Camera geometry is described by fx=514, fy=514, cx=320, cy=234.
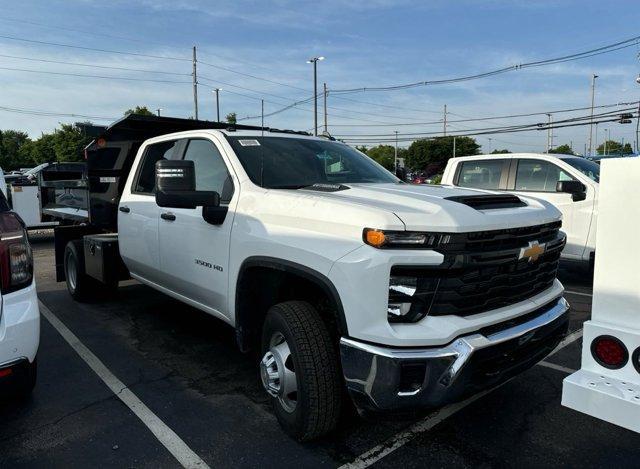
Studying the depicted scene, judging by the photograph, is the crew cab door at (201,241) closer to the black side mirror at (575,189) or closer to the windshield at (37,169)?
the black side mirror at (575,189)

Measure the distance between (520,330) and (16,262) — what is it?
275 centimetres

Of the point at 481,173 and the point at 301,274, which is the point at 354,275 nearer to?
the point at 301,274

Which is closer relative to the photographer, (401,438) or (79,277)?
(401,438)

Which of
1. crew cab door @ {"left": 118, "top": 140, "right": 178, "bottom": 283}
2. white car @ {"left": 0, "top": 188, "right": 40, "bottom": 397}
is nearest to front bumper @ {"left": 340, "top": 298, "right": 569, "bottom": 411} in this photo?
white car @ {"left": 0, "top": 188, "right": 40, "bottom": 397}

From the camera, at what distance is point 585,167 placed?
760 cm

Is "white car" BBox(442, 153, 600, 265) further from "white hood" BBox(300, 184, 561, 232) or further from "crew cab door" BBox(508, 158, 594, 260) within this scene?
"white hood" BBox(300, 184, 561, 232)

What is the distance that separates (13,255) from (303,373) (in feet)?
5.50

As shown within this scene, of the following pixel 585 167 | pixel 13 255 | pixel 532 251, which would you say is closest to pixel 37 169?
pixel 13 255

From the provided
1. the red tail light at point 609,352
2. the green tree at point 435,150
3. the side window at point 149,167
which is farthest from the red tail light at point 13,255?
the green tree at point 435,150

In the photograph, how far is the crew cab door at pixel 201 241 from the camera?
3.67 m

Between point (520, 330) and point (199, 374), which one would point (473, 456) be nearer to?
point (520, 330)

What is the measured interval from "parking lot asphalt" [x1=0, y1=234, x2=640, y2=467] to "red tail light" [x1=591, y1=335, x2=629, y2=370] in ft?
3.16

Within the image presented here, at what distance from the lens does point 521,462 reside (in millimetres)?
2836

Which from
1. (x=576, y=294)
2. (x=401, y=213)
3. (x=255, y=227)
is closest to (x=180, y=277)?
(x=255, y=227)
